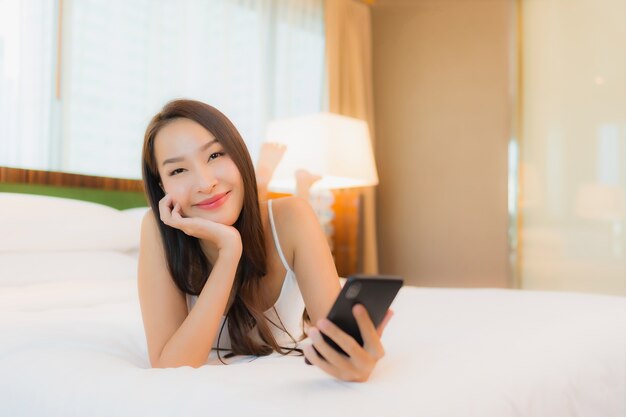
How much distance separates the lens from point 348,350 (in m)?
0.74

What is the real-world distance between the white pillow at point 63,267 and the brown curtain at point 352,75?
2080mm

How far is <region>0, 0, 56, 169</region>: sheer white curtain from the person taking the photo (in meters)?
2.27

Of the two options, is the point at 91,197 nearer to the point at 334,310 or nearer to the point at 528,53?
the point at 334,310

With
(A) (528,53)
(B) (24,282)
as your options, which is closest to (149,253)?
(B) (24,282)

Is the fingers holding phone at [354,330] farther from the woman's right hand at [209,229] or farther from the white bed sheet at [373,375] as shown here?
the woman's right hand at [209,229]

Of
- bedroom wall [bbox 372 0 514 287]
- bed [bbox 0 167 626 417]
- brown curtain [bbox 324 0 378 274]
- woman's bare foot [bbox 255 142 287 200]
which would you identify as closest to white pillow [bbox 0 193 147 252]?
bed [bbox 0 167 626 417]

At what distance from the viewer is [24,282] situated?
1782 mm

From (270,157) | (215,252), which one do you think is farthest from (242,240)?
(270,157)

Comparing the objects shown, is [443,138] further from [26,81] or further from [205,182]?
[205,182]

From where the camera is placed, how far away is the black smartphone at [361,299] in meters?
0.69

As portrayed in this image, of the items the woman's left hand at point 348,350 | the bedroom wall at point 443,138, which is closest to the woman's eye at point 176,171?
the woman's left hand at point 348,350

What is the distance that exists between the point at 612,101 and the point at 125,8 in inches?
101

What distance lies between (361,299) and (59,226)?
62.4 inches

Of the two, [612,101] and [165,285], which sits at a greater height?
[612,101]
